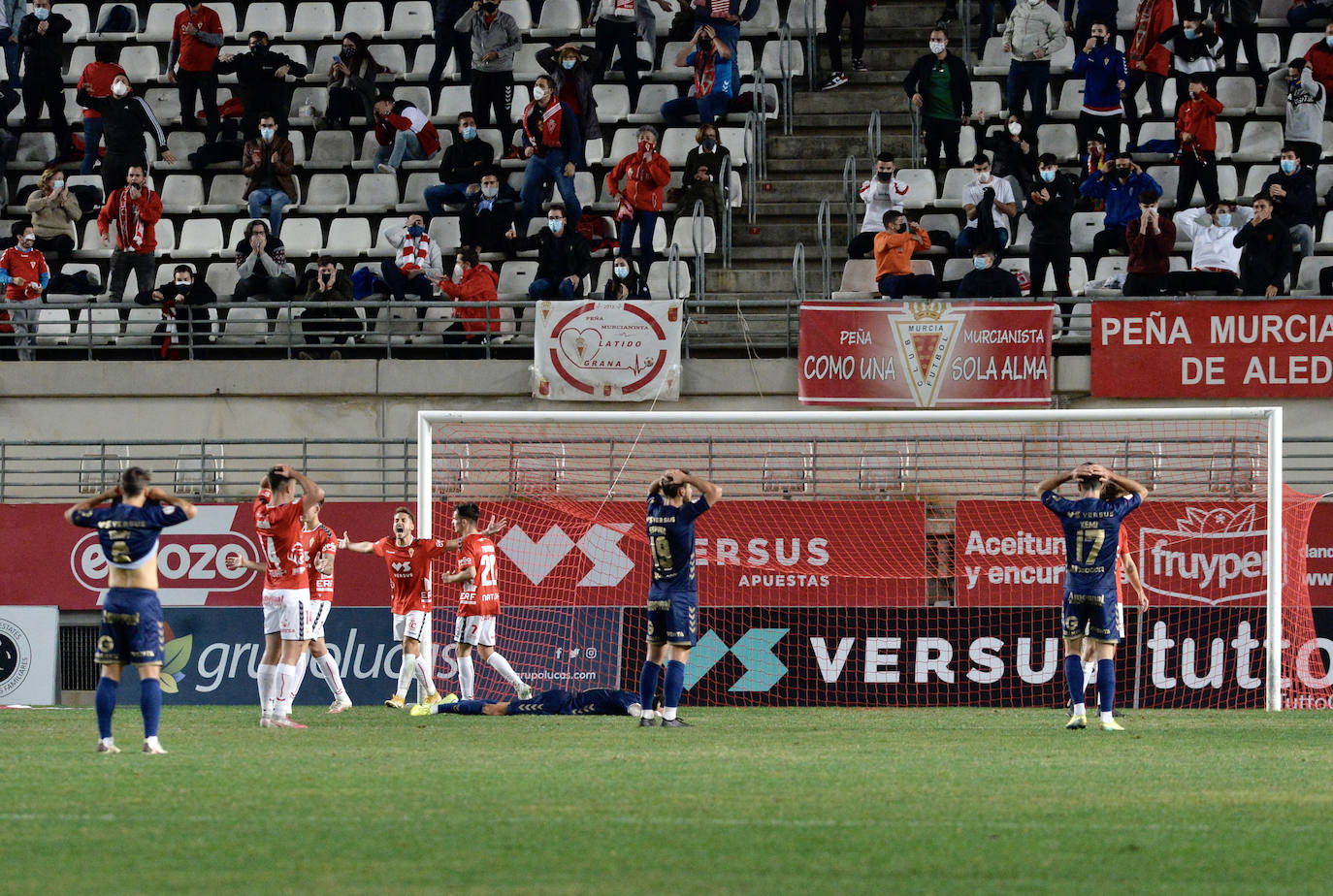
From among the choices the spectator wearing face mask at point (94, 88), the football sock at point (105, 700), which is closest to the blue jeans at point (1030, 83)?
the spectator wearing face mask at point (94, 88)

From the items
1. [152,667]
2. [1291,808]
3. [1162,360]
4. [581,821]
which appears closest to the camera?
[581,821]

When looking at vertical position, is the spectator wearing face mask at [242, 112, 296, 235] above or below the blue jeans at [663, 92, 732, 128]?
below

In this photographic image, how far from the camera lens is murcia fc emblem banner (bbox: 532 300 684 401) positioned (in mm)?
21922

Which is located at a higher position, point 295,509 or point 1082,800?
point 295,509

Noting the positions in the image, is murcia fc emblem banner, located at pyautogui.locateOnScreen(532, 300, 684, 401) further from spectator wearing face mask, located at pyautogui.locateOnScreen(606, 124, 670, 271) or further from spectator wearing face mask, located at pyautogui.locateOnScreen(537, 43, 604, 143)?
spectator wearing face mask, located at pyautogui.locateOnScreen(537, 43, 604, 143)

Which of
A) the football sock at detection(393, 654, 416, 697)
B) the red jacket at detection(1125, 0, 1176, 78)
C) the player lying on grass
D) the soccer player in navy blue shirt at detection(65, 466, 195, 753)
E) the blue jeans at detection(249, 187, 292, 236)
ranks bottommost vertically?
the player lying on grass

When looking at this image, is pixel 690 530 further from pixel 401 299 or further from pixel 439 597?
pixel 401 299

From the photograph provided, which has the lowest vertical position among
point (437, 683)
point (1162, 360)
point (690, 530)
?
point (437, 683)

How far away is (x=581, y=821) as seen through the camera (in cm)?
863

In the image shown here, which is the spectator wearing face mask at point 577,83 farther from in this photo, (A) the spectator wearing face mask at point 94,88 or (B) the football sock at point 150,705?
(B) the football sock at point 150,705

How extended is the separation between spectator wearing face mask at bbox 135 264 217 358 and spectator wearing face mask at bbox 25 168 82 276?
7.50ft

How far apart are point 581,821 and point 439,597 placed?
456 inches

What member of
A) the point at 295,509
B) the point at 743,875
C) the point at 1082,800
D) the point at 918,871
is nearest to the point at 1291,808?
the point at 1082,800

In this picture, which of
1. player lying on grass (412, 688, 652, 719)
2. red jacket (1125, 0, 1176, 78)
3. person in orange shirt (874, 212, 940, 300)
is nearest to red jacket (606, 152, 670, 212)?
person in orange shirt (874, 212, 940, 300)
